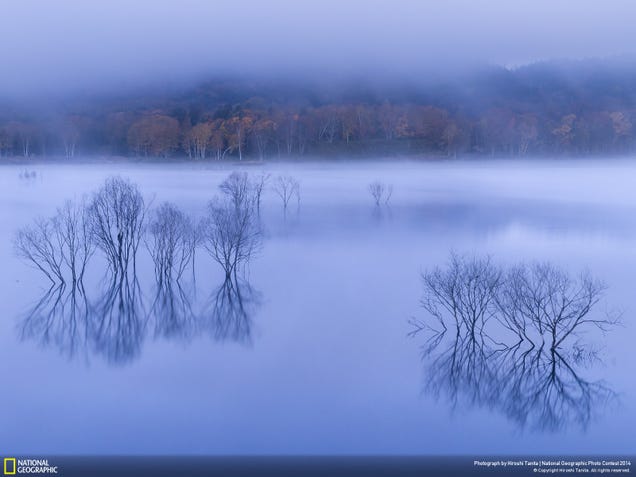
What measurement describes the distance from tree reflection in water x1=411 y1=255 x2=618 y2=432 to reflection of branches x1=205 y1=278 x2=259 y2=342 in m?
4.50

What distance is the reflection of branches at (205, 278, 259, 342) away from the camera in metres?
15.3

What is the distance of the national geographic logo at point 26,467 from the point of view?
25.2ft

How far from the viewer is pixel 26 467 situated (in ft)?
25.4

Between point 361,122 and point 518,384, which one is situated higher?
point 361,122

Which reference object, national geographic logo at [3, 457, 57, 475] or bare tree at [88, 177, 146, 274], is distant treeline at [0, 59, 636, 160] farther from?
national geographic logo at [3, 457, 57, 475]

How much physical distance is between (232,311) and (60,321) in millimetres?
4559

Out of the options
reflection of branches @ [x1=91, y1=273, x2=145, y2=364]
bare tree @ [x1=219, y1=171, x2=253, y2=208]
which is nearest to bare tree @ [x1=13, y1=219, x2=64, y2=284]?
reflection of branches @ [x1=91, y1=273, x2=145, y2=364]

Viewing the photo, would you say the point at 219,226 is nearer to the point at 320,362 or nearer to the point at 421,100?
the point at 320,362

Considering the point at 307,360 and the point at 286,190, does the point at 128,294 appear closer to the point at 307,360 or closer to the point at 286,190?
the point at 307,360

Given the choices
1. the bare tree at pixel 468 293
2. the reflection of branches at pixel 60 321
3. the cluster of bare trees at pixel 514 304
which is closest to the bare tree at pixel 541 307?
the cluster of bare trees at pixel 514 304

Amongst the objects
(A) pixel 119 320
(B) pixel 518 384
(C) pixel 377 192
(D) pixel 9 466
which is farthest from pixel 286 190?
(D) pixel 9 466

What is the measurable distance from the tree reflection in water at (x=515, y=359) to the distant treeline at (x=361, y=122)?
32156mm

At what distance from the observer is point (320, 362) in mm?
13000

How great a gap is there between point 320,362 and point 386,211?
70.0 ft
